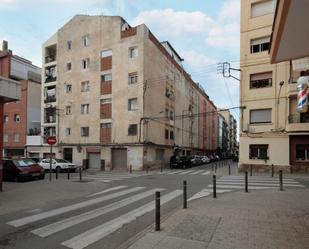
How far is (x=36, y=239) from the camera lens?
648cm

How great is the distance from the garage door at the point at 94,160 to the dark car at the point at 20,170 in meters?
14.2

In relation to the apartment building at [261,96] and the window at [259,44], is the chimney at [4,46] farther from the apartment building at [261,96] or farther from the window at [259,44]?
the window at [259,44]

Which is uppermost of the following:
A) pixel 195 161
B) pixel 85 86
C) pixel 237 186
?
pixel 85 86

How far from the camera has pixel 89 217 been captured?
862 centimetres

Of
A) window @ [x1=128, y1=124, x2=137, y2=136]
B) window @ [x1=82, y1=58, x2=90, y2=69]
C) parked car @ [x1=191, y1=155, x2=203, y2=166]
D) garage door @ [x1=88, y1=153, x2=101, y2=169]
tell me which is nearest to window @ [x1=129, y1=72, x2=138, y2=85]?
window @ [x1=128, y1=124, x2=137, y2=136]

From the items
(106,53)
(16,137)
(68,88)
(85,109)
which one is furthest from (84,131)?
(16,137)

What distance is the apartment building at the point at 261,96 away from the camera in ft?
83.0

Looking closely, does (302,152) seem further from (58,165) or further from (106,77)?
(106,77)

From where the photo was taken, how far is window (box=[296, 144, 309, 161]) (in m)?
24.8

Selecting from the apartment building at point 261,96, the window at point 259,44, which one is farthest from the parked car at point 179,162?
the window at point 259,44

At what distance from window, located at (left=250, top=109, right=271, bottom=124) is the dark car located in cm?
1719

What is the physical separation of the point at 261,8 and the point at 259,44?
300 cm

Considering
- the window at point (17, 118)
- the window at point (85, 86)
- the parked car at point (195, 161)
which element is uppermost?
the window at point (85, 86)

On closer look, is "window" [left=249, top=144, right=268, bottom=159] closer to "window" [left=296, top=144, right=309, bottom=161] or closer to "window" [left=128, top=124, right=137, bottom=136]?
"window" [left=296, top=144, right=309, bottom=161]
